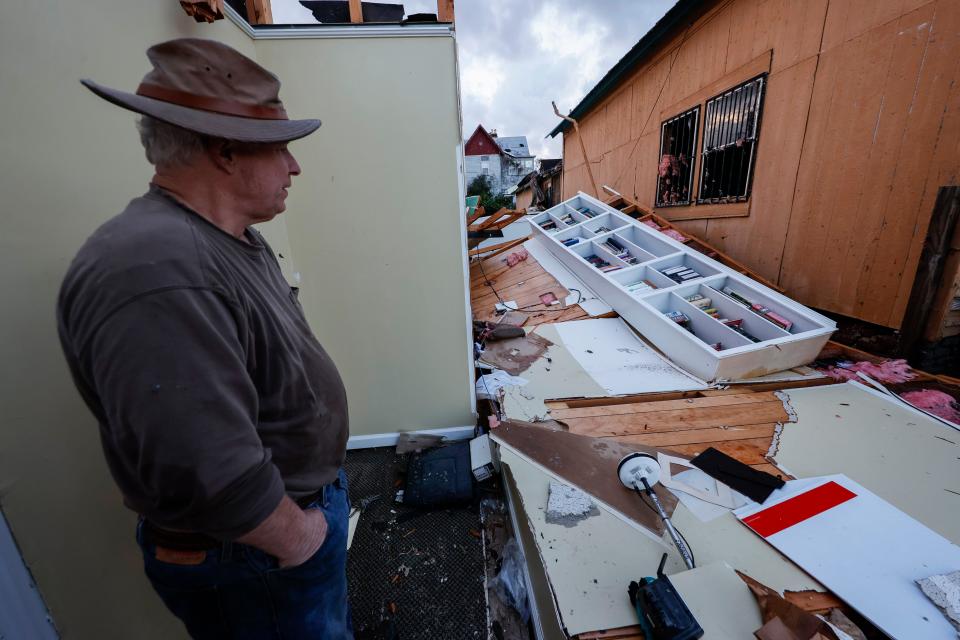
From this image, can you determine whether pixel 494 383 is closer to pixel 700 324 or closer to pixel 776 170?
pixel 700 324

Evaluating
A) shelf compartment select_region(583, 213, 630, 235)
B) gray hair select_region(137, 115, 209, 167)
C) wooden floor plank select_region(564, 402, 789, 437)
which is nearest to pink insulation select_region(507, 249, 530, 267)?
shelf compartment select_region(583, 213, 630, 235)

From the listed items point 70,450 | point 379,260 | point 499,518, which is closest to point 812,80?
point 379,260

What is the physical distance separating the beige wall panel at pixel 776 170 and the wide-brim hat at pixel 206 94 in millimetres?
4886

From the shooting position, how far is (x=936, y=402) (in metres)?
2.23

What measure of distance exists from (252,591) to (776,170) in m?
5.45

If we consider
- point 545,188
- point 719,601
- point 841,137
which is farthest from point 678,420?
point 545,188

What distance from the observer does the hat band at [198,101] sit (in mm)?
752

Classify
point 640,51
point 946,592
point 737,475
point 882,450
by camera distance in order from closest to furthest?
point 946,592, point 737,475, point 882,450, point 640,51

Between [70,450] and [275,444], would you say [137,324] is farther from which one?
[70,450]

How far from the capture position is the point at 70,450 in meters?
1.02

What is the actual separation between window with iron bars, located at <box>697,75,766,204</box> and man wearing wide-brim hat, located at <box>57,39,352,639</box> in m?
5.29

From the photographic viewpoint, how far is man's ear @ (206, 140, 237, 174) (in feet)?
2.57

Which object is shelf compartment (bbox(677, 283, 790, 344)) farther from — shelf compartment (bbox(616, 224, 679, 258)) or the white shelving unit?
shelf compartment (bbox(616, 224, 679, 258))

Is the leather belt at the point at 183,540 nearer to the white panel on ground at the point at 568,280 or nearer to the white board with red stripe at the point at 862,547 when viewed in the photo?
the white board with red stripe at the point at 862,547
